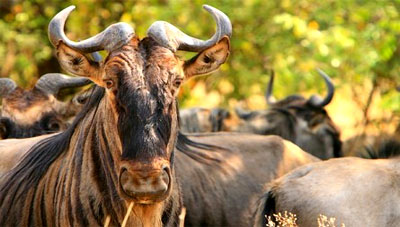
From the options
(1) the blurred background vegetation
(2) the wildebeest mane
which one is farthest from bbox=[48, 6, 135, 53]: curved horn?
(1) the blurred background vegetation

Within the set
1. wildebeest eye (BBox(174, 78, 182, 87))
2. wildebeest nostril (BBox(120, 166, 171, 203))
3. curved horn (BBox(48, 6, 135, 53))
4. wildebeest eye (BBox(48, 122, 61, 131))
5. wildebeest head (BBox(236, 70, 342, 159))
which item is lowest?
wildebeest head (BBox(236, 70, 342, 159))

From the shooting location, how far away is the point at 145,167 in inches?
185

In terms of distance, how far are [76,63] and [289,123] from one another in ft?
19.9

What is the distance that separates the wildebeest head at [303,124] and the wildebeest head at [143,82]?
5.56 metres

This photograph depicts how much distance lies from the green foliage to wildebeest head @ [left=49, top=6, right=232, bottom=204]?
17.9ft

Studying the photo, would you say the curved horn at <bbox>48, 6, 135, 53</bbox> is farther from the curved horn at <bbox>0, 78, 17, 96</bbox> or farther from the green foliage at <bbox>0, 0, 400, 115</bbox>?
the green foliage at <bbox>0, 0, 400, 115</bbox>

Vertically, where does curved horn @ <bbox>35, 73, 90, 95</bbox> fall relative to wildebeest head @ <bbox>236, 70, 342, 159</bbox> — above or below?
above

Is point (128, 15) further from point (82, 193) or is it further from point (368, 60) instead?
point (82, 193)

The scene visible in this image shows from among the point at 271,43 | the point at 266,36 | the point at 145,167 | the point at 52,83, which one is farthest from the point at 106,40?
the point at 266,36

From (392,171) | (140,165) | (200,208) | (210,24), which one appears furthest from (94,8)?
(140,165)

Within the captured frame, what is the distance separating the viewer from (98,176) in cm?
532

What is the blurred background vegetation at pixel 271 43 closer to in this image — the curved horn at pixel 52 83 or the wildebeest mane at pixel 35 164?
the curved horn at pixel 52 83

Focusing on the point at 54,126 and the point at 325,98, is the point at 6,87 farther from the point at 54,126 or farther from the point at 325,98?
the point at 325,98

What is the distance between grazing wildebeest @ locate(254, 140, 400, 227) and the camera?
5727 millimetres
